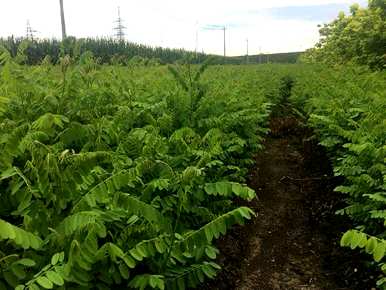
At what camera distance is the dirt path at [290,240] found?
4.10 metres

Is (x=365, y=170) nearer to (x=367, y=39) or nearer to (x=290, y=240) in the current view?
(x=290, y=240)

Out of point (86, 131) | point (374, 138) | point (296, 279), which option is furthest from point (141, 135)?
point (374, 138)

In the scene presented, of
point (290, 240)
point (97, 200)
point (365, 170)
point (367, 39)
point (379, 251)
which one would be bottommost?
point (290, 240)

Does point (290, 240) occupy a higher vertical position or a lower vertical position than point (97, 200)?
lower

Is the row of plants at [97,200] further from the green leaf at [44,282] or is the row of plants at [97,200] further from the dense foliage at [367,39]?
the dense foliage at [367,39]

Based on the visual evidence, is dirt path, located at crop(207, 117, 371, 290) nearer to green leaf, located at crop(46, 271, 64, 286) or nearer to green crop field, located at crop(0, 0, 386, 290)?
green crop field, located at crop(0, 0, 386, 290)

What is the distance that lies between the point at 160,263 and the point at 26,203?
0.90 m

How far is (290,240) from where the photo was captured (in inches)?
197

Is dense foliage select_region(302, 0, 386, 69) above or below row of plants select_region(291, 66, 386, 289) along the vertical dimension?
above

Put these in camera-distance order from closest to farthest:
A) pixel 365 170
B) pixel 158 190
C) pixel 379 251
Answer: pixel 379 251 → pixel 158 190 → pixel 365 170

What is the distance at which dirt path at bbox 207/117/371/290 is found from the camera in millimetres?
4102

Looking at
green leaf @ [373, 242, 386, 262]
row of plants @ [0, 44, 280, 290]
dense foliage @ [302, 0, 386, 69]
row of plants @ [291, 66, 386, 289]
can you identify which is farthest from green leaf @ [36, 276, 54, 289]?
dense foliage @ [302, 0, 386, 69]

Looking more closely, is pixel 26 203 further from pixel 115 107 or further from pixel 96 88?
pixel 96 88

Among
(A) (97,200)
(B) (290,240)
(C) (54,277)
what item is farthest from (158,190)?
(B) (290,240)
